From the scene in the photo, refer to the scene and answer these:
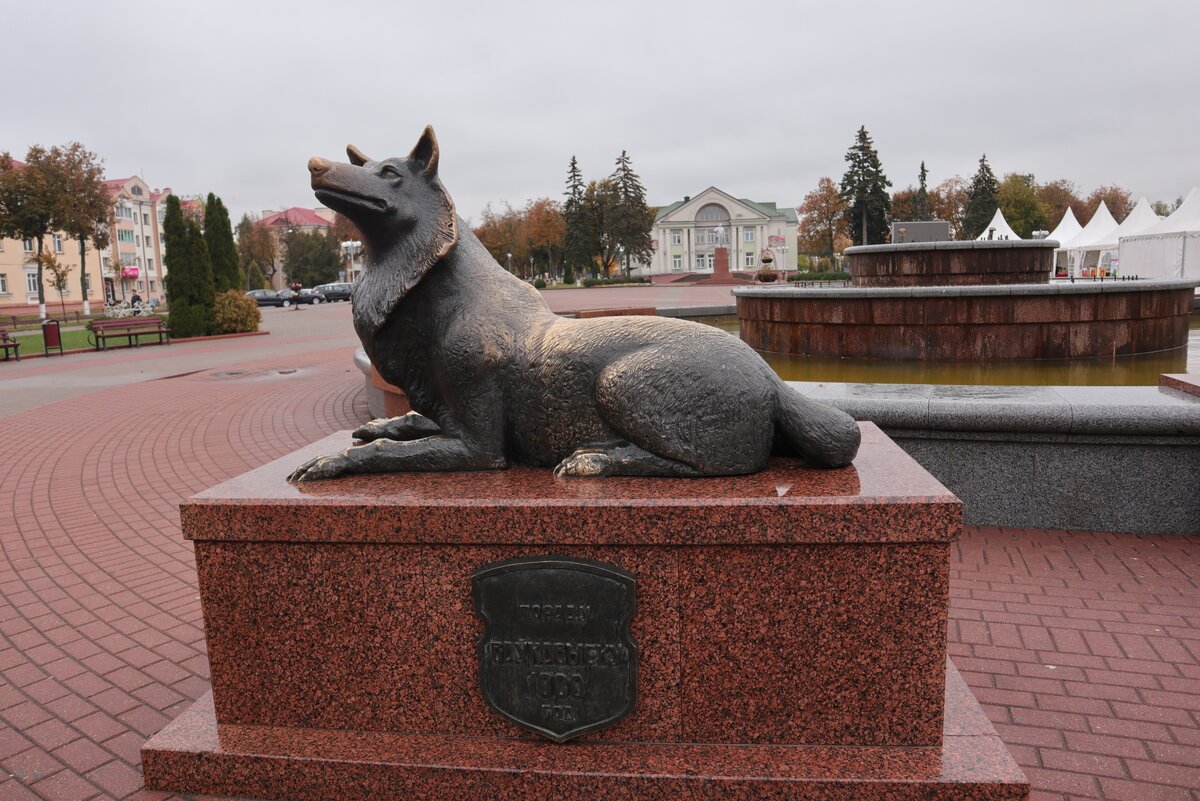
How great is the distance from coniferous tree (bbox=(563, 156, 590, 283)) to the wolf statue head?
72740 mm

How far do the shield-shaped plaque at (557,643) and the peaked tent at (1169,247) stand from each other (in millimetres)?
31536

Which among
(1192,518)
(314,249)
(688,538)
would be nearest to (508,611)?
(688,538)

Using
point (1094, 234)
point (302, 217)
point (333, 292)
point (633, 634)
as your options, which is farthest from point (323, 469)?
point (302, 217)

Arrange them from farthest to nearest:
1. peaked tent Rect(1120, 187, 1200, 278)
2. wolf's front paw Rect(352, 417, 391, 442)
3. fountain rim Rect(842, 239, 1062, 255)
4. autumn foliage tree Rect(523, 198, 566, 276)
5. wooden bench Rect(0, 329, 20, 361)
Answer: autumn foliage tree Rect(523, 198, 566, 276)
peaked tent Rect(1120, 187, 1200, 278)
wooden bench Rect(0, 329, 20, 361)
fountain rim Rect(842, 239, 1062, 255)
wolf's front paw Rect(352, 417, 391, 442)

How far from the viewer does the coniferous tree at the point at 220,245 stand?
87.3 ft

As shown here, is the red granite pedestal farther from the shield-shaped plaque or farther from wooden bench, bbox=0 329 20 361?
wooden bench, bbox=0 329 20 361

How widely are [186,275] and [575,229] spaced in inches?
2040

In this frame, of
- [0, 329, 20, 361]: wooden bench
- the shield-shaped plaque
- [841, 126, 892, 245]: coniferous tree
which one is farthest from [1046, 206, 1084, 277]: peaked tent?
the shield-shaped plaque

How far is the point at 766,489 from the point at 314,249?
268ft

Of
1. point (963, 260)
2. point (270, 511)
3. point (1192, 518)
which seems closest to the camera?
point (270, 511)

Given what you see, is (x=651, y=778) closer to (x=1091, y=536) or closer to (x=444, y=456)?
(x=444, y=456)

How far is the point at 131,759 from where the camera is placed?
329cm

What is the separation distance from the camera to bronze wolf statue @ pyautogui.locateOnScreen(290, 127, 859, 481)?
2.92 metres

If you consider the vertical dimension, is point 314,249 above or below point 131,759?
above
